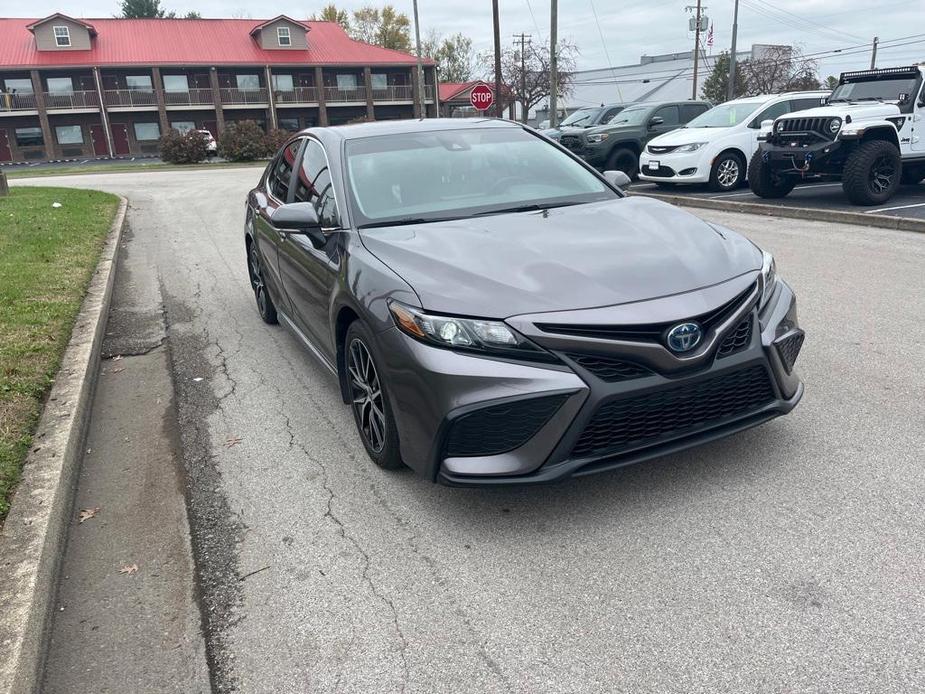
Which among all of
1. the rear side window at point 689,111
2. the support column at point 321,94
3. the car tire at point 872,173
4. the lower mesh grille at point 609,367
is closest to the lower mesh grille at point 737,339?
the lower mesh grille at point 609,367

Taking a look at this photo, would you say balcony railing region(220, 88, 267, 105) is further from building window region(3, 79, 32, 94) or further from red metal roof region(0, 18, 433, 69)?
building window region(3, 79, 32, 94)

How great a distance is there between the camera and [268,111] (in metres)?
54.8

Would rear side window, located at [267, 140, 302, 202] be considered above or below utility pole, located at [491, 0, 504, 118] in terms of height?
below

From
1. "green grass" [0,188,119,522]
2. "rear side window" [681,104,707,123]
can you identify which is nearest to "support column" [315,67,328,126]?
"rear side window" [681,104,707,123]

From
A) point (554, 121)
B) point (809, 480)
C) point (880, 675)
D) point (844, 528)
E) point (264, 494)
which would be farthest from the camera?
point (554, 121)

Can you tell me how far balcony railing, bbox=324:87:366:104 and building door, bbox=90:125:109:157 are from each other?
50.9ft

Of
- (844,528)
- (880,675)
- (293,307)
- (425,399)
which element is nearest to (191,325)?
(293,307)

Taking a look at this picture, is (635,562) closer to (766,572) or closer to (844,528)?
(766,572)

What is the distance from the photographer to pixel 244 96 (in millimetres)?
53875

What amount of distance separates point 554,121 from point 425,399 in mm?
22660

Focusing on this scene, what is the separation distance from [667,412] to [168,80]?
187ft

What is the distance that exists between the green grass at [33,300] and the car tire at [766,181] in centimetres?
974

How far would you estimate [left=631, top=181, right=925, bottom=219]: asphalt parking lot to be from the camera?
10.5 metres

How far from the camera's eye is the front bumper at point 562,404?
2.94 meters
